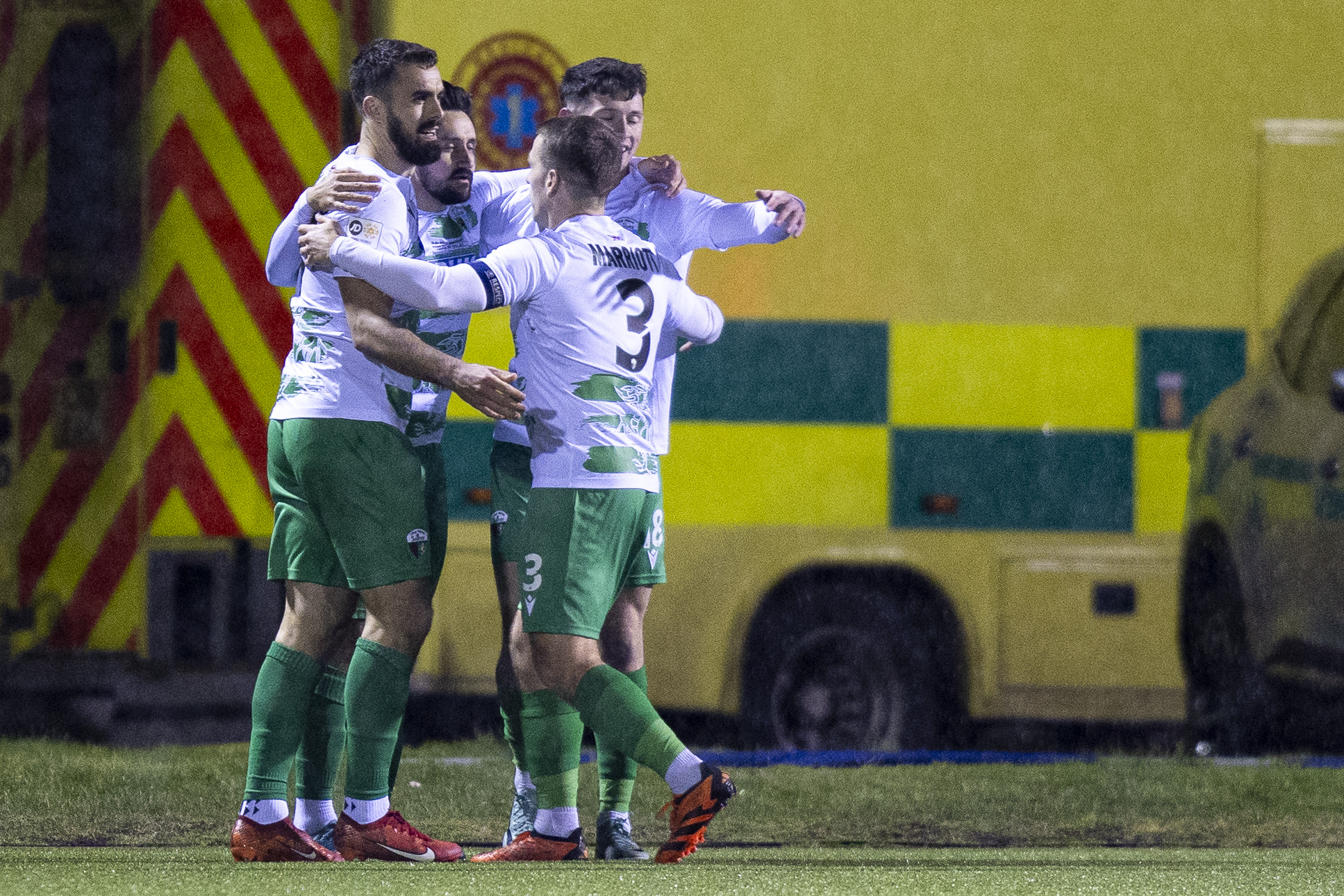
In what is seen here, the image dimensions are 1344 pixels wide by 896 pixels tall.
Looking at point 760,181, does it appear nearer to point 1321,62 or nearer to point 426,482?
point 1321,62

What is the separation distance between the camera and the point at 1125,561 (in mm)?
5891

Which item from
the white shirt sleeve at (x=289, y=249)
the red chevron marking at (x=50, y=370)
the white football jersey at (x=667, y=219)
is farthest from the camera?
the red chevron marking at (x=50, y=370)

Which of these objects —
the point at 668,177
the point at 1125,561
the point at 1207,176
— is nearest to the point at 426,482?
the point at 668,177

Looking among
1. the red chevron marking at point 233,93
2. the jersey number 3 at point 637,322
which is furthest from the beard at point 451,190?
the red chevron marking at point 233,93

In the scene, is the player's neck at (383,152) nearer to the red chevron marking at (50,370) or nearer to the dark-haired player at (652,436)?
the dark-haired player at (652,436)

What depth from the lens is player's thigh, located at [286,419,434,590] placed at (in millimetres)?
3850

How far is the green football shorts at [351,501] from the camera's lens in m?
3.85

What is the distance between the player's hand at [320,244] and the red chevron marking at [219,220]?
2.17 meters

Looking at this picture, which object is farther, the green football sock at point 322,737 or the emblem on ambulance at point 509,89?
the emblem on ambulance at point 509,89

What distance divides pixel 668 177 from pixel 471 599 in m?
1.83

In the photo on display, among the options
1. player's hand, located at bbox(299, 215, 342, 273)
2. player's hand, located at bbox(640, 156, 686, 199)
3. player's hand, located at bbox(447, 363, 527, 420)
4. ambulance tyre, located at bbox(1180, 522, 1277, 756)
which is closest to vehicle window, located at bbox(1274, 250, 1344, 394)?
ambulance tyre, located at bbox(1180, 522, 1277, 756)

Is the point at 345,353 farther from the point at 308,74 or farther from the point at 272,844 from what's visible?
the point at 308,74

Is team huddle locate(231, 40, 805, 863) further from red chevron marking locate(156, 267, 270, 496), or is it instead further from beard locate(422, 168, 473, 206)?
red chevron marking locate(156, 267, 270, 496)

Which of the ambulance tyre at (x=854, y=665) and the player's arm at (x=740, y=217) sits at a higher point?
the player's arm at (x=740, y=217)
